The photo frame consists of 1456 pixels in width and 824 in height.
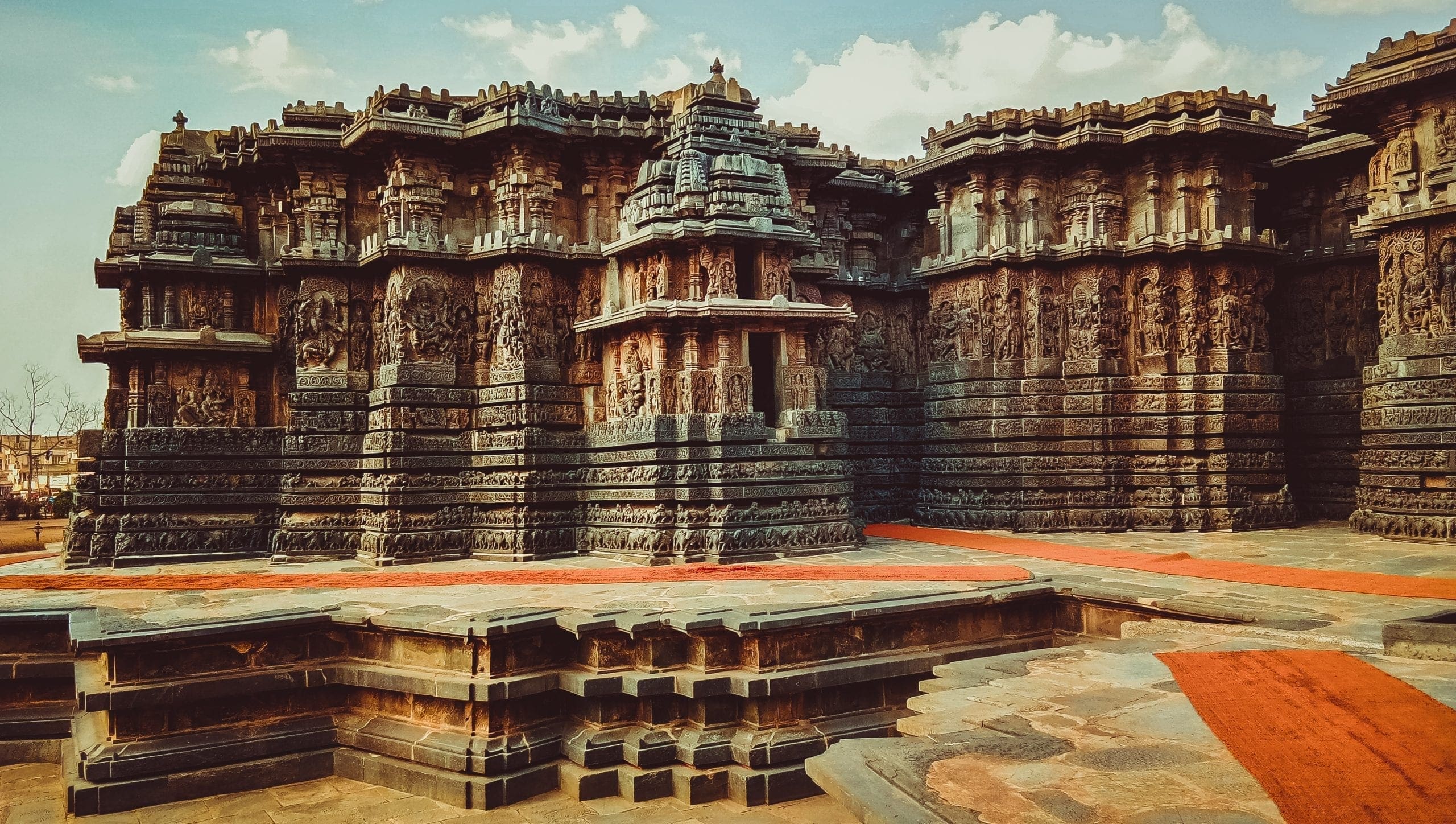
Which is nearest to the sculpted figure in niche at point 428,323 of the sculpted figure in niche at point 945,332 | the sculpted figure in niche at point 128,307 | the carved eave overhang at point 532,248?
→ the carved eave overhang at point 532,248

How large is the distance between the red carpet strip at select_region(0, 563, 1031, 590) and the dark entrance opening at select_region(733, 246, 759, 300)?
14.3 ft

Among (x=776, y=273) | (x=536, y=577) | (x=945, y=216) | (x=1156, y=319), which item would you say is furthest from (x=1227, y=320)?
(x=536, y=577)

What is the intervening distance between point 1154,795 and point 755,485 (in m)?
9.70

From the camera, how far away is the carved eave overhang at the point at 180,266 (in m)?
16.7

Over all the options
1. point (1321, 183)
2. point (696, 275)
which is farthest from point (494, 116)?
point (1321, 183)

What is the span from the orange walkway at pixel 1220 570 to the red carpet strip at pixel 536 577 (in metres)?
1.73

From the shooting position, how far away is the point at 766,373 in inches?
620

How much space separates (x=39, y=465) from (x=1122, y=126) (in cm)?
5410

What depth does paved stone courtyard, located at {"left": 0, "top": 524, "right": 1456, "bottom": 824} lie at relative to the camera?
4680mm

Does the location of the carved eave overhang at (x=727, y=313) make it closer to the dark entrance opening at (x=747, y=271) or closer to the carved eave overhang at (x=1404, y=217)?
the dark entrance opening at (x=747, y=271)

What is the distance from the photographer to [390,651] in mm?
9203

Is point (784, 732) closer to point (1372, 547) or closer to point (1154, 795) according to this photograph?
point (1154, 795)

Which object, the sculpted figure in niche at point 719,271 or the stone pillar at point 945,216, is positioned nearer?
the sculpted figure in niche at point 719,271

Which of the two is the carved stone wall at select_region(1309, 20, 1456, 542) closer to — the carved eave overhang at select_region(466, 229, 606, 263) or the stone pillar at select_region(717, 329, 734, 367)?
the stone pillar at select_region(717, 329, 734, 367)
